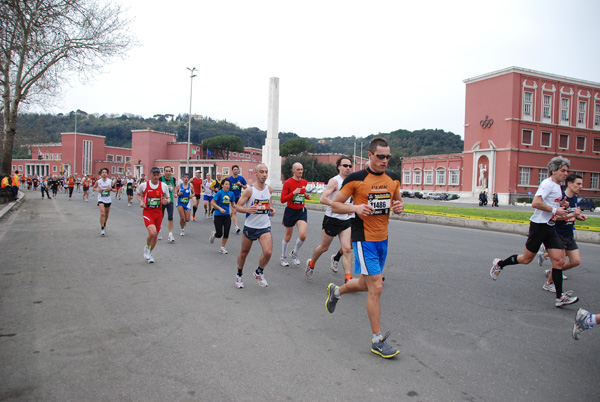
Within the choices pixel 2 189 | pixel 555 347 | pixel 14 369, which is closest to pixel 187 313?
pixel 14 369

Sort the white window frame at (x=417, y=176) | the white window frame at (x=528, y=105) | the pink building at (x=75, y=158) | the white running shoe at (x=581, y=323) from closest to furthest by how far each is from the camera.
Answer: the white running shoe at (x=581, y=323), the white window frame at (x=528, y=105), the white window frame at (x=417, y=176), the pink building at (x=75, y=158)

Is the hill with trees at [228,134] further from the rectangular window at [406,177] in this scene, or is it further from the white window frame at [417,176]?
the white window frame at [417,176]

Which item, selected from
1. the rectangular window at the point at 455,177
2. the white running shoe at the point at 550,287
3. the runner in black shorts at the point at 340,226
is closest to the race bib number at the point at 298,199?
the runner in black shorts at the point at 340,226

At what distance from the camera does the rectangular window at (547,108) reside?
5238 centimetres

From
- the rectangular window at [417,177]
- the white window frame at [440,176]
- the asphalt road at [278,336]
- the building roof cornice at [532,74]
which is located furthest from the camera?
the rectangular window at [417,177]

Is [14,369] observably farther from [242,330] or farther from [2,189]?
[2,189]

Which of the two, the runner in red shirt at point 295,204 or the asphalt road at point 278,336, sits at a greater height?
the runner in red shirt at point 295,204

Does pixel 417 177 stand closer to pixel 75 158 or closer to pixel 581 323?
pixel 75 158

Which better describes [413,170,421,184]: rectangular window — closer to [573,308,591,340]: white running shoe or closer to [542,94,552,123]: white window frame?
[542,94,552,123]: white window frame

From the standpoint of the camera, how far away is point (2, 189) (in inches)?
960

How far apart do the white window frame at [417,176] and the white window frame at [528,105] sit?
19337mm

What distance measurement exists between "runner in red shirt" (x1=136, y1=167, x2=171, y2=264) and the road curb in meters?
11.8

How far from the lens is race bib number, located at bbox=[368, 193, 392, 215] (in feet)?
13.4

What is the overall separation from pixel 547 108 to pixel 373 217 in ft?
193
